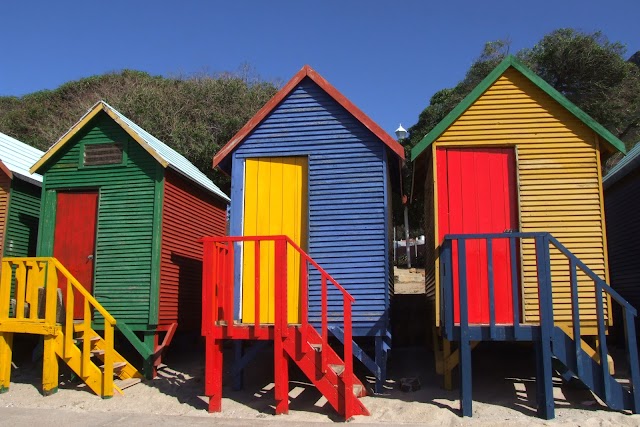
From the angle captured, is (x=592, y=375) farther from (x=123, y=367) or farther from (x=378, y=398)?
(x=123, y=367)

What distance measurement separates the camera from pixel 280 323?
26.9 feet

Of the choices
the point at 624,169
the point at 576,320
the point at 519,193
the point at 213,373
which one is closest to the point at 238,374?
the point at 213,373

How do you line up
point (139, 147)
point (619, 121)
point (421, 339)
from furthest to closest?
point (619, 121)
point (421, 339)
point (139, 147)

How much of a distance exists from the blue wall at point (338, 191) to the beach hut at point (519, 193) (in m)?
0.94

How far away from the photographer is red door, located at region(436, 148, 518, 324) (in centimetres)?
923

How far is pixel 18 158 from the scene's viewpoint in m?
13.4

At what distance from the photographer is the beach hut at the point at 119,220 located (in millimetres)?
11141

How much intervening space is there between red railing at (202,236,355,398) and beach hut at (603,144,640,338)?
6654 mm

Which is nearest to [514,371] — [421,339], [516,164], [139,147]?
[421,339]

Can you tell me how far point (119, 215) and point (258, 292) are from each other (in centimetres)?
473

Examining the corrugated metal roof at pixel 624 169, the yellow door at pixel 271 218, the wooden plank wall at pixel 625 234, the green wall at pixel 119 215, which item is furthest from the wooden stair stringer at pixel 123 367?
the corrugated metal roof at pixel 624 169

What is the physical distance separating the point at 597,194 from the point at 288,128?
556 centimetres

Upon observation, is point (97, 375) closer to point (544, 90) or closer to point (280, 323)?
point (280, 323)

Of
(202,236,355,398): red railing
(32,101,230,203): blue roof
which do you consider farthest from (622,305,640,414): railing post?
(32,101,230,203): blue roof
